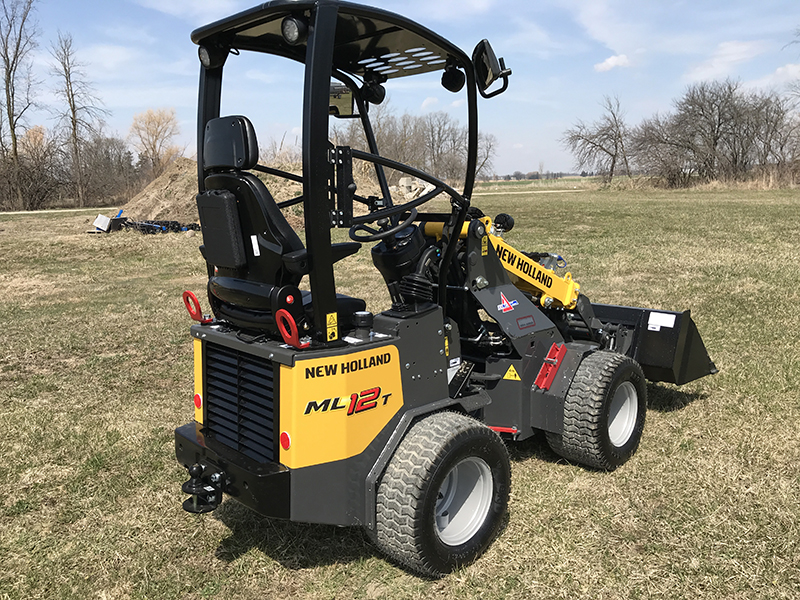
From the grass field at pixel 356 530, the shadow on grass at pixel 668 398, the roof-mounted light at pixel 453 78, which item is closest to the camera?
the grass field at pixel 356 530

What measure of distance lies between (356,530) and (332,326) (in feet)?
4.97

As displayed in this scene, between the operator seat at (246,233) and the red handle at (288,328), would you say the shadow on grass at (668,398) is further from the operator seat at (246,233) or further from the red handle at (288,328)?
the red handle at (288,328)

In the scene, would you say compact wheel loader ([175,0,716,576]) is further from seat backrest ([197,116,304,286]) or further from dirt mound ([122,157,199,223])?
dirt mound ([122,157,199,223])

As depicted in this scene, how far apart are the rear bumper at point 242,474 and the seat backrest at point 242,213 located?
922mm

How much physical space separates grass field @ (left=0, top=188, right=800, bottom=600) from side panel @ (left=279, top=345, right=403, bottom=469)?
0.84 metres

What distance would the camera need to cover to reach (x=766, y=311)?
8.77m

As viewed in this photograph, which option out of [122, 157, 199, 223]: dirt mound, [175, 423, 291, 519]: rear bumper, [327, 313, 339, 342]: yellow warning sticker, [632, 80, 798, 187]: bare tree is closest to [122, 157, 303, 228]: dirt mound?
[122, 157, 199, 223]: dirt mound

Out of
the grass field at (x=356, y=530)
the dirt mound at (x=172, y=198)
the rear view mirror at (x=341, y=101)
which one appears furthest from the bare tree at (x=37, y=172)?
the rear view mirror at (x=341, y=101)

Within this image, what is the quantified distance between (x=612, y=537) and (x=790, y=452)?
1920 millimetres

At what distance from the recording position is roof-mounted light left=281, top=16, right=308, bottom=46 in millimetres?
2902

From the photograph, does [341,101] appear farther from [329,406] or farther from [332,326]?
[329,406]

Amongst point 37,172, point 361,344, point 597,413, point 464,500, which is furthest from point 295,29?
point 37,172

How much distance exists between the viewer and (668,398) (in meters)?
5.92

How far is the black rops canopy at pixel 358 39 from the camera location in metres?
3.09
